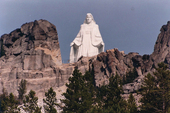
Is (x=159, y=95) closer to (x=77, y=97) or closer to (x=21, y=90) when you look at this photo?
(x=77, y=97)

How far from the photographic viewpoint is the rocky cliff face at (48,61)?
2395 inches

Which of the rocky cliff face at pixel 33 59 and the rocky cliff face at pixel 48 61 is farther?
the rocky cliff face at pixel 33 59

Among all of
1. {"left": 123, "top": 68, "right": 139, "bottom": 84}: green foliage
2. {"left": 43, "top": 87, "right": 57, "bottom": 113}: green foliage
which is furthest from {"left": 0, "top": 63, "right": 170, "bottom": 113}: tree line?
{"left": 123, "top": 68, "right": 139, "bottom": 84}: green foliage

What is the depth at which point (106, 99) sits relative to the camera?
166 ft

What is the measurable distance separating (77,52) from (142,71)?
48.4 ft

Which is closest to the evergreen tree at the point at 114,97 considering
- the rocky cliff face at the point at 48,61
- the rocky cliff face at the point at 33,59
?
the rocky cliff face at the point at 48,61

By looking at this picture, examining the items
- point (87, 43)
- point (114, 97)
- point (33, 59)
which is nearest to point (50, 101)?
point (114, 97)

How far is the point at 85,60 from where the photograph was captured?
64438 millimetres

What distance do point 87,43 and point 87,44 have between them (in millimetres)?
257

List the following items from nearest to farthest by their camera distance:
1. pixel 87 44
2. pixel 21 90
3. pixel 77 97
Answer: pixel 77 97
pixel 21 90
pixel 87 44

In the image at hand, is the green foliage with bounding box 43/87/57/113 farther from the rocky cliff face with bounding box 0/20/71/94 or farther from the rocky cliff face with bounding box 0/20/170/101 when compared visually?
the rocky cliff face with bounding box 0/20/71/94

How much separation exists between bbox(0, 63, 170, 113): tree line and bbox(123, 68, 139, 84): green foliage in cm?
397

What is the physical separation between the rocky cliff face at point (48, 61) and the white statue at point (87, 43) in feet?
16.2

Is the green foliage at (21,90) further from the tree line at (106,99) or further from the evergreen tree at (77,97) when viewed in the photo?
the evergreen tree at (77,97)
